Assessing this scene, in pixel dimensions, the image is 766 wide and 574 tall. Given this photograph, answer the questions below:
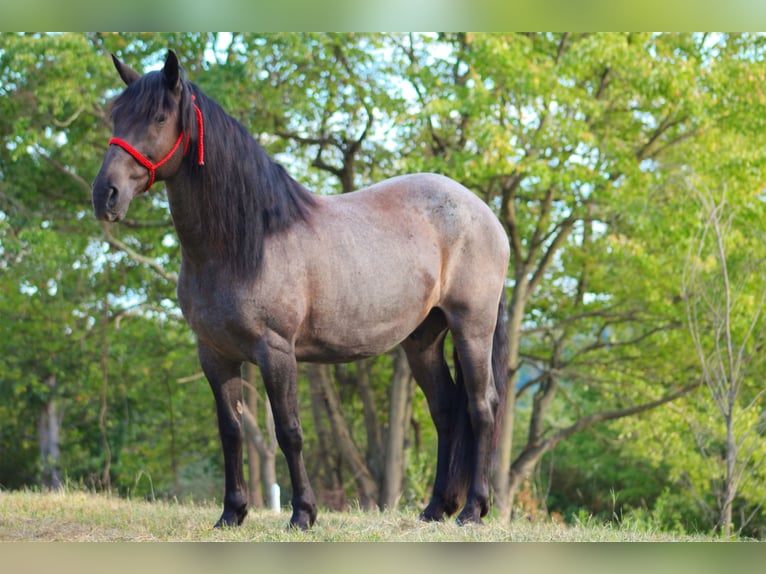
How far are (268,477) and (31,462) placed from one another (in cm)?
673

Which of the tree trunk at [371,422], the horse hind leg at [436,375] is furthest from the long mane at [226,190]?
the tree trunk at [371,422]

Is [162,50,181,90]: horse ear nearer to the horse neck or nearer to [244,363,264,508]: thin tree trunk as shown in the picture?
the horse neck

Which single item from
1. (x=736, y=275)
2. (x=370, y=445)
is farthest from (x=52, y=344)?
(x=736, y=275)

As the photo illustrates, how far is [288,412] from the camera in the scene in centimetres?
477

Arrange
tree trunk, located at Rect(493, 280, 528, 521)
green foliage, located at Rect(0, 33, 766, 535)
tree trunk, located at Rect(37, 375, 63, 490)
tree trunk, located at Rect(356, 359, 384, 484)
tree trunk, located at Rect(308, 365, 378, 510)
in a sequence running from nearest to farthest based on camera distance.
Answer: green foliage, located at Rect(0, 33, 766, 535), tree trunk, located at Rect(493, 280, 528, 521), tree trunk, located at Rect(308, 365, 378, 510), tree trunk, located at Rect(356, 359, 384, 484), tree trunk, located at Rect(37, 375, 63, 490)

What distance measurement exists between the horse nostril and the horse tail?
8.02 feet

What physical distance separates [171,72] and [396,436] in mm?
11275

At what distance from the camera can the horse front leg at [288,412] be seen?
4.64 meters

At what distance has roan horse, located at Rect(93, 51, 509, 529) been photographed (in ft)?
14.6

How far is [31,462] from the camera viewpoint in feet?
61.5

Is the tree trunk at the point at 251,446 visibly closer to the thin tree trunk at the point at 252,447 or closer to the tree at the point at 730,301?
the thin tree trunk at the point at 252,447

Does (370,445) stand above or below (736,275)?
below

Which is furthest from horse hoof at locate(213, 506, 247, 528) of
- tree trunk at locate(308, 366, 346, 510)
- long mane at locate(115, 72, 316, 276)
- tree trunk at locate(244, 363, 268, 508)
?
tree trunk at locate(244, 363, 268, 508)
